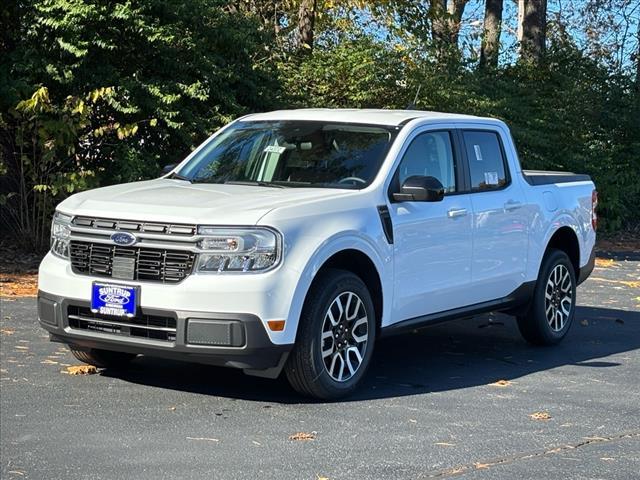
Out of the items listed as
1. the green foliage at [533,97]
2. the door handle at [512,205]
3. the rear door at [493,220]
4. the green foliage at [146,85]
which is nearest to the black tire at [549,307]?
the rear door at [493,220]

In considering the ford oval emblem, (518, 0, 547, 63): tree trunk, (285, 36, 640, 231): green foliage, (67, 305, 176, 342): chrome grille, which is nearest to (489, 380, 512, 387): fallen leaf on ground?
(67, 305, 176, 342): chrome grille

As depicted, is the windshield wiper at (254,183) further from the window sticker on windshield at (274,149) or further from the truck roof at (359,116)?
the truck roof at (359,116)

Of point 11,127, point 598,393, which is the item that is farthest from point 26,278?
point 598,393

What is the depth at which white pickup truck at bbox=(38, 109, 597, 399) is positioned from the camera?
7.08m

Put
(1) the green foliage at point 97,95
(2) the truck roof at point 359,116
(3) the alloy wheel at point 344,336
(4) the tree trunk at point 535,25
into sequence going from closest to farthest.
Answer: (3) the alloy wheel at point 344,336 → (2) the truck roof at point 359,116 → (1) the green foliage at point 97,95 → (4) the tree trunk at point 535,25

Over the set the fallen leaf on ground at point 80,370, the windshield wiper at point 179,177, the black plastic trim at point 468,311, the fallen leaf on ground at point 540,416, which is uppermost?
the windshield wiper at point 179,177

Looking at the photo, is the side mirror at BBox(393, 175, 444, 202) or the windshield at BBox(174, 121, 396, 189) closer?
the side mirror at BBox(393, 175, 444, 202)

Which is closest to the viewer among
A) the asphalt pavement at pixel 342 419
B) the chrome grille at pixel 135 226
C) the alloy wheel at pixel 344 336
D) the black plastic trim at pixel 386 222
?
the asphalt pavement at pixel 342 419

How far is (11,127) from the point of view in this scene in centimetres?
1566

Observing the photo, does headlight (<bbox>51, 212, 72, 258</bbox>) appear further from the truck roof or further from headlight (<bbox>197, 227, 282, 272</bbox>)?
the truck roof

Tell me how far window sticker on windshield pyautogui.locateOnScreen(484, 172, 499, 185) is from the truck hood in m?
1.76

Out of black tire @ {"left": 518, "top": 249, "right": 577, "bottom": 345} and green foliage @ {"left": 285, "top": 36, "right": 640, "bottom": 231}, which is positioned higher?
green foliage @ {"left": 285, "top": 36, "right": 640, "bottom": 231}

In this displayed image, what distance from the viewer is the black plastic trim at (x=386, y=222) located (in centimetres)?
789

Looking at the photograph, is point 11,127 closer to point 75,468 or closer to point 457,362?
point 457,362
